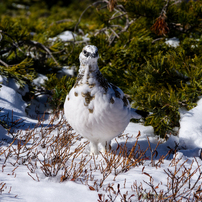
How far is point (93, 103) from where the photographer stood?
2.45 m

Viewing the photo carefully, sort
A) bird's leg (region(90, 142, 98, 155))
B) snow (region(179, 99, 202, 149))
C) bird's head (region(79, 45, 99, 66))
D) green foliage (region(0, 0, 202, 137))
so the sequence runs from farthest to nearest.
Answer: green foliage (region(0, 0, 202, 137)) < snow (region(179, 99, 202, 149)) < bird's leg (region(90, 142, 98, 155)) < bird's head (region(79, 45, 99, 66))

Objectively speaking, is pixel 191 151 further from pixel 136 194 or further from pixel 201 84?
pixel 136 194

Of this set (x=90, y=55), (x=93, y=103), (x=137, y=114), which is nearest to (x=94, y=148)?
(x=93, y=103)

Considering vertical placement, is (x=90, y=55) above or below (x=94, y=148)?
above

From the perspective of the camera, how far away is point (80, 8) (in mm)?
13469

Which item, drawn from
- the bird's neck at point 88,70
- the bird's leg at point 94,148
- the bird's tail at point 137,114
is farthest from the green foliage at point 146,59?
the bird's neck at point 88,70

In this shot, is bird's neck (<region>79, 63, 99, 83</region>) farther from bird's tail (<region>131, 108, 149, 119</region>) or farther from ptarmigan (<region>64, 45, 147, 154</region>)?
bird's tail (<region>131, 108, 149, 119</region>)

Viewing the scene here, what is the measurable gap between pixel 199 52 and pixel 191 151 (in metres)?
1.81

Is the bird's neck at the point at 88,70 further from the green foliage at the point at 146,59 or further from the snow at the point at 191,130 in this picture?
the snow at the point at 191,130

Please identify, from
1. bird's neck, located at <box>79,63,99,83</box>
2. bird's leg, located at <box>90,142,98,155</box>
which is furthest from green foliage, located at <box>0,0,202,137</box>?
bird's neck, located at <box>79,63,99,83</box>

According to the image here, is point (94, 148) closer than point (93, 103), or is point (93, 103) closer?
point (93, 103)

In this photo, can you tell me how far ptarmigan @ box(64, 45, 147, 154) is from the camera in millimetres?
2445

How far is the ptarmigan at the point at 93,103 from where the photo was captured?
245 cm

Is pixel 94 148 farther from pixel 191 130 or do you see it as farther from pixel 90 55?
pixel 191 130
